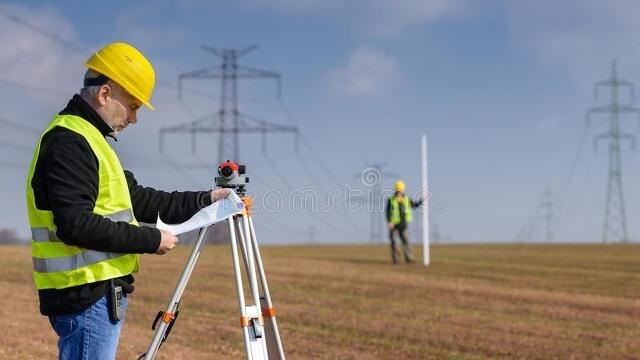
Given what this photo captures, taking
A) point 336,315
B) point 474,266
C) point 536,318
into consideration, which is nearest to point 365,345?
point 336,315

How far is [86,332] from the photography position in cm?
381

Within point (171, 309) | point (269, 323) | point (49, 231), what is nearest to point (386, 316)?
point (269, 323)

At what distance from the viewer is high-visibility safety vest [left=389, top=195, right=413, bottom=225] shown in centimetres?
2591

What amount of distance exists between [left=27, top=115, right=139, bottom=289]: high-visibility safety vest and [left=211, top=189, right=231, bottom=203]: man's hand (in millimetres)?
762

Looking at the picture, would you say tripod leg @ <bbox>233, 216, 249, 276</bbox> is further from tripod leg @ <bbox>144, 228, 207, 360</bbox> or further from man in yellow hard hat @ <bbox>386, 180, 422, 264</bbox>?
man in yellow hard hat @ <bbox>386, 180, 422, 264</bbox>

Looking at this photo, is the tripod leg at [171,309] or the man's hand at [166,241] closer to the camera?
the man's hand at [166,241]

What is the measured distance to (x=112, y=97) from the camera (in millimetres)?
4000

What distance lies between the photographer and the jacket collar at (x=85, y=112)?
3.91 metres

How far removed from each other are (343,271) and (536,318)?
9.08m

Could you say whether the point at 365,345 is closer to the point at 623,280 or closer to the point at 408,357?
the point at 408,357

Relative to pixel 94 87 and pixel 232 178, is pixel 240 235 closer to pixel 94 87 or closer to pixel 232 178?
pixel 232 178

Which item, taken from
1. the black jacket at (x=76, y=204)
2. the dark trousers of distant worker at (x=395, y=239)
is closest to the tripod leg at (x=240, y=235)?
the black jacket at (x=76, y=204)

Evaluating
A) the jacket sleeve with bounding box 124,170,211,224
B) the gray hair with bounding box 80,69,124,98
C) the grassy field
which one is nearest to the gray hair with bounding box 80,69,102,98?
the gray hair with bounding box 80,69,124,98

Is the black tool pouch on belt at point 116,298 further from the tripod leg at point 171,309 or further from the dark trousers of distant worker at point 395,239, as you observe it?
the dark trousers of distant worker at point 395,239
